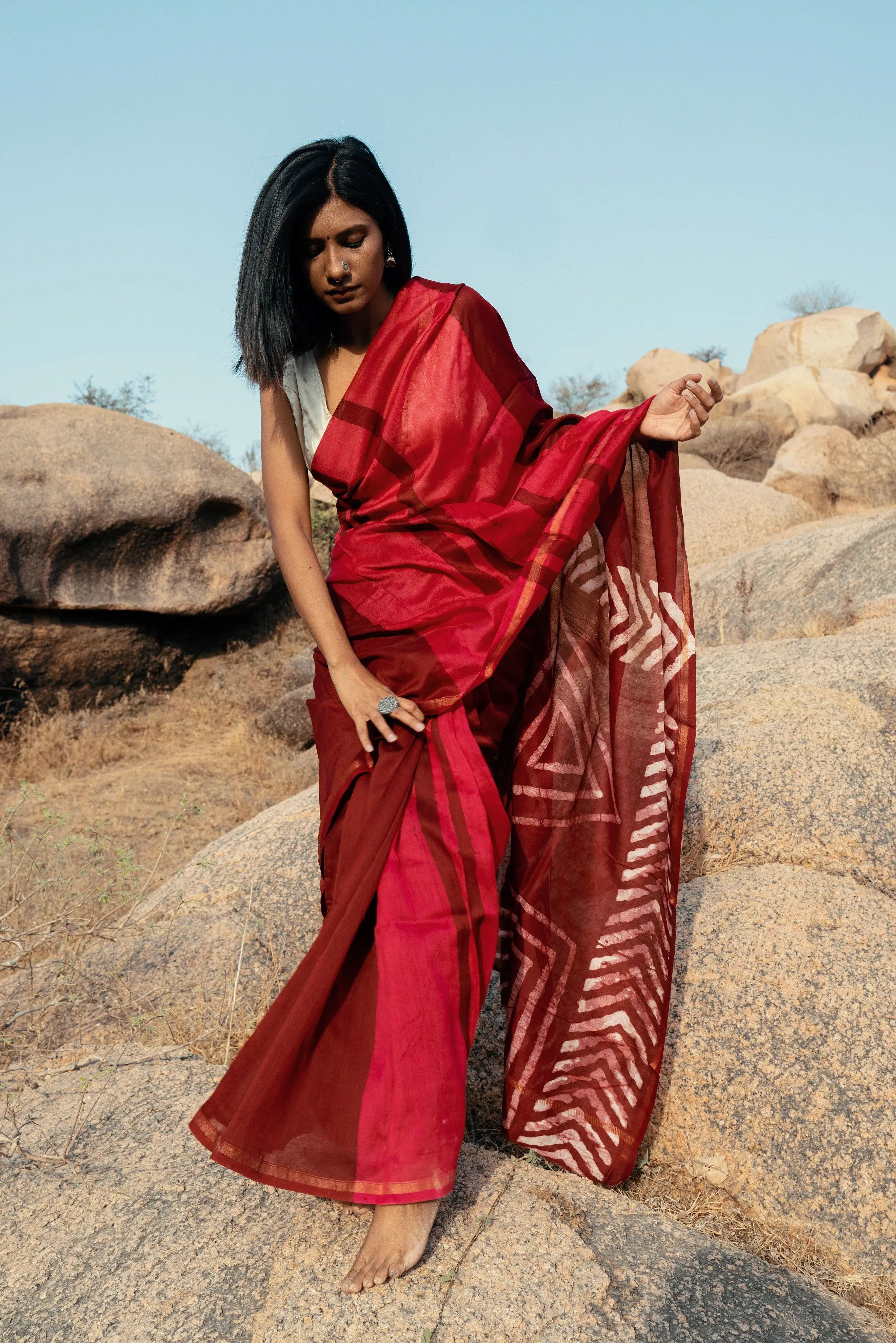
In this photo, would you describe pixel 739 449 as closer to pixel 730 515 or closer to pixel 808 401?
pixel 808 401

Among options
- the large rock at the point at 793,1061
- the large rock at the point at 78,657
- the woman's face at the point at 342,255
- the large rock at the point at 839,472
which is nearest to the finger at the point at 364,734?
the woman's face at the point at 342,255

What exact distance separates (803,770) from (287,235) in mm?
2159

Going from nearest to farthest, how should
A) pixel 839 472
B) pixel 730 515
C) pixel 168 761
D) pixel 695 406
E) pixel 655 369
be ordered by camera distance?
pixel 695 406 → pixel 168 761 → pixel 730 515 → pixel 839 472 → pixel 655 369

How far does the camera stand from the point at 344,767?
208 cm

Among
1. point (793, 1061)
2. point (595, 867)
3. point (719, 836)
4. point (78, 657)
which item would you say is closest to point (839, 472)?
point (78, 657)

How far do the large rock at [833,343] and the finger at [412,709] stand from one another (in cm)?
2341

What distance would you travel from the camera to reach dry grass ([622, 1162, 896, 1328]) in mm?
2025

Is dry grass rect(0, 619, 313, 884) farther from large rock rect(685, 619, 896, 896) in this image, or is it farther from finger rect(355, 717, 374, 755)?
finger rect(355, 717, 374, 755)

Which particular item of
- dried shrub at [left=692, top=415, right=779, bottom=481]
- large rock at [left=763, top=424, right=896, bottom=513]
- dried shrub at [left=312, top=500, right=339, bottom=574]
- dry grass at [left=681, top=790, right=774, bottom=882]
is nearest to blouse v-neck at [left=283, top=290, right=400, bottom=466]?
dry grass at [left=681, top=790, right=774, bottom=882]

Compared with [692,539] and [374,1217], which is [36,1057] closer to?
[374,1217]

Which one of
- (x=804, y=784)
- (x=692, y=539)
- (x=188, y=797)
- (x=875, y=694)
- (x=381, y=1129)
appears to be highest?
(x=692, y=539)

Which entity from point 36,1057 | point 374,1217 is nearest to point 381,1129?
point 374,1217

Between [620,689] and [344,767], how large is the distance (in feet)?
2.26

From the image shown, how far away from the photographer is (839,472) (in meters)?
11.5
